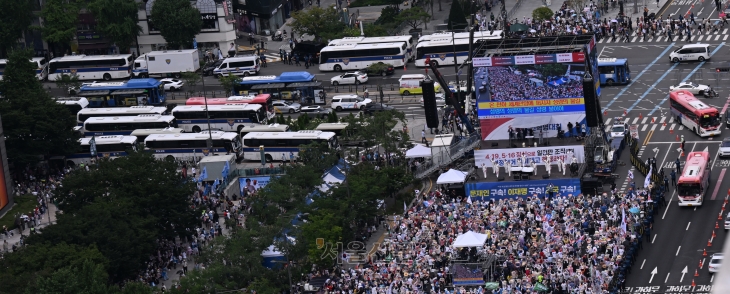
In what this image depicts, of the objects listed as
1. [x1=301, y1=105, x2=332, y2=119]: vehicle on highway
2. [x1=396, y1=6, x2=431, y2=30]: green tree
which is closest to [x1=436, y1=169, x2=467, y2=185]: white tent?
[x1=301, y1=105, x2=332, y2=119]: vehicle on highway

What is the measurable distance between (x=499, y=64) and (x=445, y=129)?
1489 cm

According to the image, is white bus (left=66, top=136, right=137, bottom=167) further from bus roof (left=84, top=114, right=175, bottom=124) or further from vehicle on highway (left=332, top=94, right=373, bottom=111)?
vehicle on highway (left=332, top=94, right=373, bottom=111)

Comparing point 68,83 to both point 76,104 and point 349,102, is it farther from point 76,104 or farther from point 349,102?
point 349,102

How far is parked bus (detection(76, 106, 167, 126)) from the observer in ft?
348

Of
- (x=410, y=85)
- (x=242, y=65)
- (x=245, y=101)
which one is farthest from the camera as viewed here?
(x=242, y=65)

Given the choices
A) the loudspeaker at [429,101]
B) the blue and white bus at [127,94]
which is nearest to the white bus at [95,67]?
the blue and white bus at [127,94]

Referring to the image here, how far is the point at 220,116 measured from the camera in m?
104

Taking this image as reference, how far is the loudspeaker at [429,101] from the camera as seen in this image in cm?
8206

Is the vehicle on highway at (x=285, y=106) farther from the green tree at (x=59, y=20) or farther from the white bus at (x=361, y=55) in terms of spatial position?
the green tree at (x=59, y=20)

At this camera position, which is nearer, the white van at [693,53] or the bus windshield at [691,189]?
the bus windshield at [691,189]

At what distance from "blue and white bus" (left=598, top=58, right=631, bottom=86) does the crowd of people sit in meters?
22.5

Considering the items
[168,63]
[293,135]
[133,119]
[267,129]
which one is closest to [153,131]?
[133,119]

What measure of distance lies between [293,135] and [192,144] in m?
8.26

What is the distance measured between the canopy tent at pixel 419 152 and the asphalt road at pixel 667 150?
502 inches
